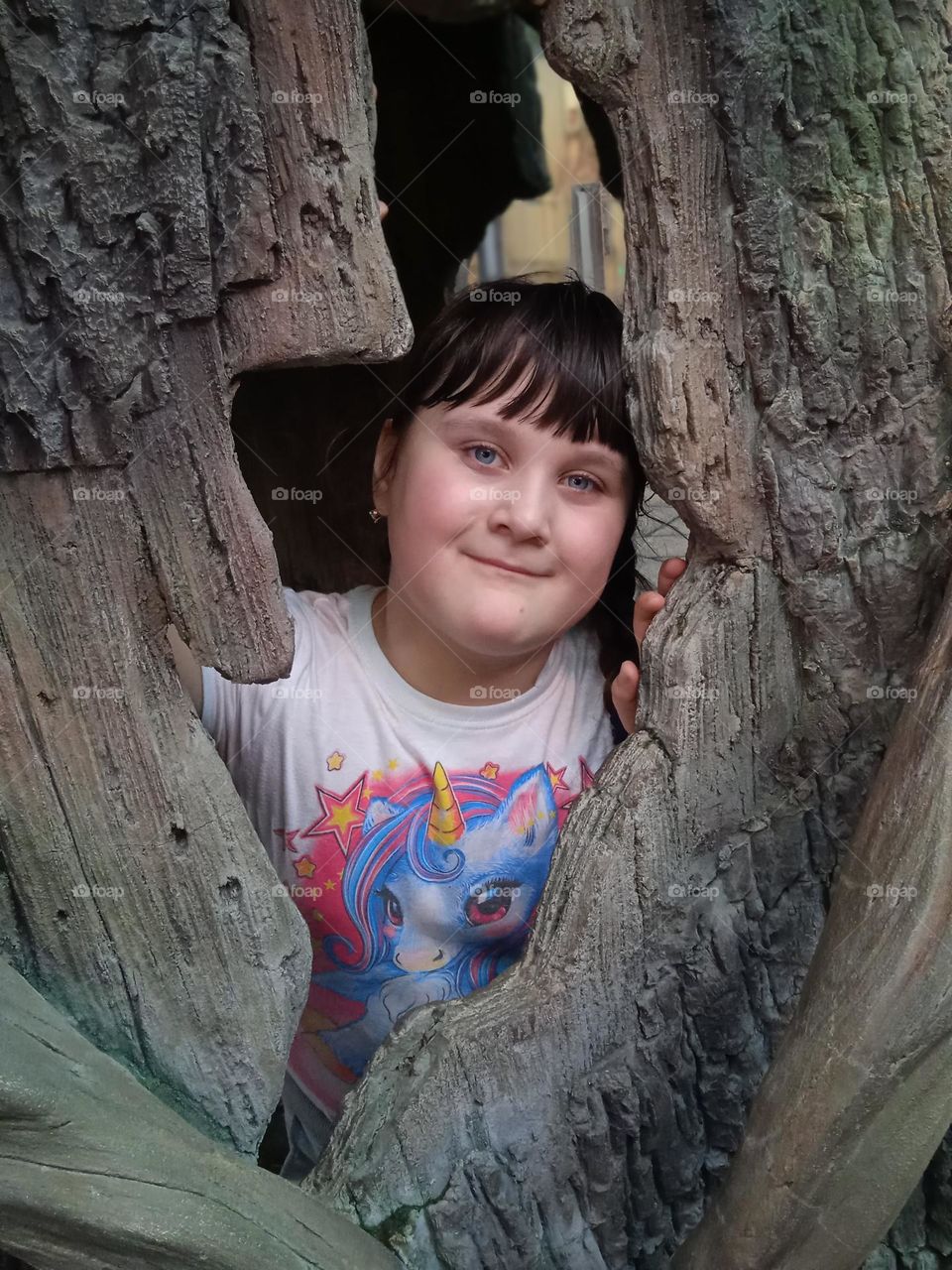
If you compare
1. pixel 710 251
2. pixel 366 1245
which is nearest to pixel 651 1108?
pixel 366 1245

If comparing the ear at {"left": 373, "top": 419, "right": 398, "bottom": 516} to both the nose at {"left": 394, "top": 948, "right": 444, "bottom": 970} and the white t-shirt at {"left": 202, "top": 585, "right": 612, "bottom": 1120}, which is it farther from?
the nose at {"left": 394, "top": 948, "right": 444, "bottom": 970}

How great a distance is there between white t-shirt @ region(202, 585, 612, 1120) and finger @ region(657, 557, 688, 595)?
0.94ft

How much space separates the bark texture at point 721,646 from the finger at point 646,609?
10 cm

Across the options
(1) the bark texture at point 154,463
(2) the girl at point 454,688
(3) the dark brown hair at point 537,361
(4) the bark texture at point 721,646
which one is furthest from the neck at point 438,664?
(1) the bark texture at point 154,463

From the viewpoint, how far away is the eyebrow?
1543 mm

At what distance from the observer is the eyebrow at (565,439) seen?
1.54 meters

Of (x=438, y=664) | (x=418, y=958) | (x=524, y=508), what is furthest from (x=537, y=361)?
(x=418, y=958)

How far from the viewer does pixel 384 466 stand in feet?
5.70

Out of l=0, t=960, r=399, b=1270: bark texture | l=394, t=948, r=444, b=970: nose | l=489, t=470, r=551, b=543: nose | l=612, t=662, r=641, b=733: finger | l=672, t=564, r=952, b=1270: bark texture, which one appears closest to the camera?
l=0, t=960, r=399, b=1270: bark texture

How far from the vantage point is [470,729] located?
171 cm

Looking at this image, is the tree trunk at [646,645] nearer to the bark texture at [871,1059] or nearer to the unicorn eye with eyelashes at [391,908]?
the bark texture at [871,1059]

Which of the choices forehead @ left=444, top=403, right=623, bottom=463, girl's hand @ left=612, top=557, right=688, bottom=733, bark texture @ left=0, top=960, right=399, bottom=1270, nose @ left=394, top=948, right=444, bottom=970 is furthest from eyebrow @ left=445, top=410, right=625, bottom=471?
bark texture @ left=0, top=960, right=399, bottom=1270

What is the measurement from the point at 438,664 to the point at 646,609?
333 millimetres

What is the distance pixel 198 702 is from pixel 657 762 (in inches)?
24.7
